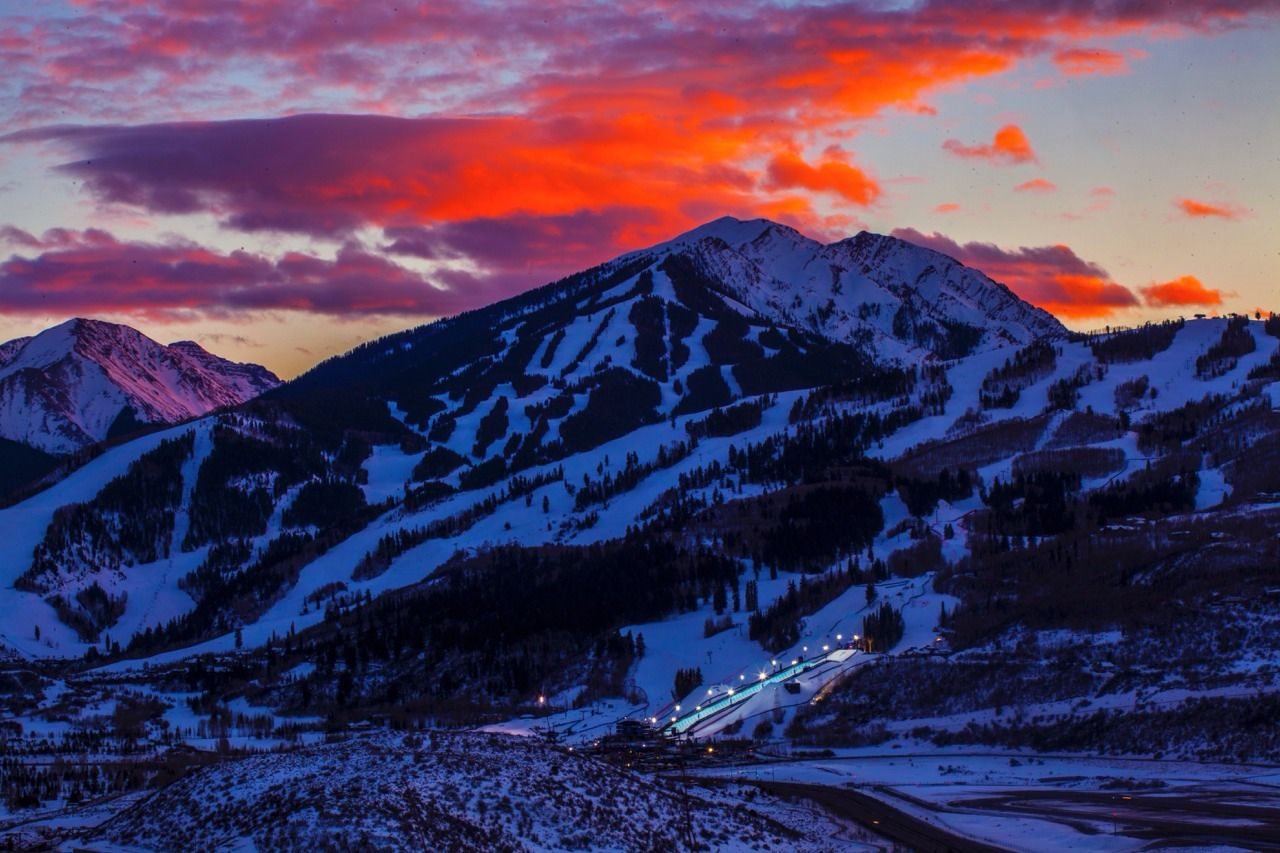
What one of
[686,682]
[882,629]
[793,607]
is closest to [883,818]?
[882,629]

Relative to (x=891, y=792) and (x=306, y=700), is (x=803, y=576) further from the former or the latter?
(x=891, y=792)

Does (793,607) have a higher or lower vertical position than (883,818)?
higher

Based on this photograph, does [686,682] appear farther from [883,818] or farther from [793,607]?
[883,818]

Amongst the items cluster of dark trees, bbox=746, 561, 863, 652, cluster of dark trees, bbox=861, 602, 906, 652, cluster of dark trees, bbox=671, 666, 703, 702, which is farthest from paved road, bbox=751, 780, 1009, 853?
→ cluster of dark trees, bbox=746, 561, 863, 652

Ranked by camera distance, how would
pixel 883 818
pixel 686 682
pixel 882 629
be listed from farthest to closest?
pixel 686 682 < pixel 882 629 < pixel 883 818

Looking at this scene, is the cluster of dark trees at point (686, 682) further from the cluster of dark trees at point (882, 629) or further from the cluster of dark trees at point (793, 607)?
the cluster of dark trees at point (882, 629)

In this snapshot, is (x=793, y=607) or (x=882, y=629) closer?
(x=882, y=629)

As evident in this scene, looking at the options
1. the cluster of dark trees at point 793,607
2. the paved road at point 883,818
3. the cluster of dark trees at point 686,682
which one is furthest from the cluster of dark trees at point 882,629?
the paved road at point 883,818

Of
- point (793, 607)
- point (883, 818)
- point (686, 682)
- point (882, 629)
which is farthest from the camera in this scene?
point (793, 607)

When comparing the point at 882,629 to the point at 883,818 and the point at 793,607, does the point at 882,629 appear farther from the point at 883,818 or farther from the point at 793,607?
the point at 883,818

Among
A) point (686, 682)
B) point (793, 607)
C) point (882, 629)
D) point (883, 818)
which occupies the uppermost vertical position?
point (793, 607)

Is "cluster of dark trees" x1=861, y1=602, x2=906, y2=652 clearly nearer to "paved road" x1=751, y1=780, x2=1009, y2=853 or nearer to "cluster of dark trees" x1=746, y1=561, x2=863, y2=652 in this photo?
"cluster of dark trees" x1=746, y1=561, x2=863, y2=652

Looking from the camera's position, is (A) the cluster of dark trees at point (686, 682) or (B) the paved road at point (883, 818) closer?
(B) the paved road at point (883, 818)

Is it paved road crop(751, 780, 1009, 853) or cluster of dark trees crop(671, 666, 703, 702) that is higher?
cluster of dark trees crop(671, 666, 703, 702)
